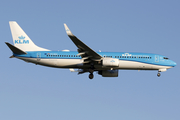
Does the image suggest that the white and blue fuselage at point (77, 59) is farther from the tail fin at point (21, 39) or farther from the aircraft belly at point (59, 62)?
the tail fin at point (21, 39)

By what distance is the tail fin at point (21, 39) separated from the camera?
47531mm

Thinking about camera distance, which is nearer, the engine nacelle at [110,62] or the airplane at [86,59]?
the engine nacelle at [110,62]

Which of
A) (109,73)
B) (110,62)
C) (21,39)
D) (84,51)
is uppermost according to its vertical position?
(21,39)

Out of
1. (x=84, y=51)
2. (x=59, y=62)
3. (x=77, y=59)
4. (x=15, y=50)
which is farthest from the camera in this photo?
(x=77, y=59)

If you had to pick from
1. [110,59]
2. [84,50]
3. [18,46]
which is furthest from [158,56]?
[18,46]

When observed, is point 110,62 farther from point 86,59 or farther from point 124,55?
point 124,55

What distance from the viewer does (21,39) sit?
4812 cm

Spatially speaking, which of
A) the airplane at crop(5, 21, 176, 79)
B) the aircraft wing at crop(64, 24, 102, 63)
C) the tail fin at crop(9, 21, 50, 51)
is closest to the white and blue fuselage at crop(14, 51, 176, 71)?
the airplane at crop(5, 21, 176, 79)

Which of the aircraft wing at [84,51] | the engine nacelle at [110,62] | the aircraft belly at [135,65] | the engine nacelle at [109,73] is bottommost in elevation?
the engine nacelle at [109,73]

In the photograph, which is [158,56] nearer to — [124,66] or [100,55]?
[124,66]

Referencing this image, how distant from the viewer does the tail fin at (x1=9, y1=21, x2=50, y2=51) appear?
156 feet

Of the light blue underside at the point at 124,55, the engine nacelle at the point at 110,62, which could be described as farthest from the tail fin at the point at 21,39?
the engine nacelle at the point at 110,62

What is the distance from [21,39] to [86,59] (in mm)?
10525

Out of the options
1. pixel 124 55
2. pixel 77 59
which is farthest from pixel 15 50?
pixel 124 55
